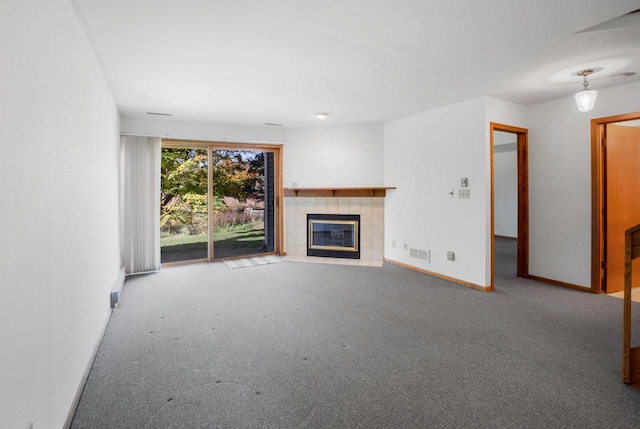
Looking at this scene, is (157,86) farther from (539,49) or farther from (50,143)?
(539,49)

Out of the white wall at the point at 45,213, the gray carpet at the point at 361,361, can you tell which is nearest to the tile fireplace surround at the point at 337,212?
the gray carpet at the point at 361,361

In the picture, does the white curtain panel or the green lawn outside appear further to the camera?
the green lawn outside

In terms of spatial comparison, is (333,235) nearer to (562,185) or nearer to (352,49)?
(562,185)

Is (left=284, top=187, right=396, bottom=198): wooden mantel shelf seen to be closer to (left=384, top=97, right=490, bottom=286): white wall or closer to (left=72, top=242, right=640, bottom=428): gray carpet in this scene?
(left=384, top=97, right=490, bottom=286): white wall

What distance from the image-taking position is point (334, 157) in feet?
20.4

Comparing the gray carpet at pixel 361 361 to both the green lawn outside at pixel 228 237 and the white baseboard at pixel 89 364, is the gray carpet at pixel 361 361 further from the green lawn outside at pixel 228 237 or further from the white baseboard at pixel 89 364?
the green lawn outside at pixel 228 237

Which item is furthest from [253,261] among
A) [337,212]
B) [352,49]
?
[352,49]

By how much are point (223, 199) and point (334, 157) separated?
2.18 m

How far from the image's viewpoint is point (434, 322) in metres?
3.19

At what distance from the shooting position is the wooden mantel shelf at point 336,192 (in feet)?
19.5

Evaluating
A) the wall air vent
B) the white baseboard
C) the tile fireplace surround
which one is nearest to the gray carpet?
the white baseboard

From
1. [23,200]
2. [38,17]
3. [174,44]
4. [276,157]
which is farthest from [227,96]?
[23,200]

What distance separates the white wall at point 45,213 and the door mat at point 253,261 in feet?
9.79

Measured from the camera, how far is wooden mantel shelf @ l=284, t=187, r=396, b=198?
596 cm
